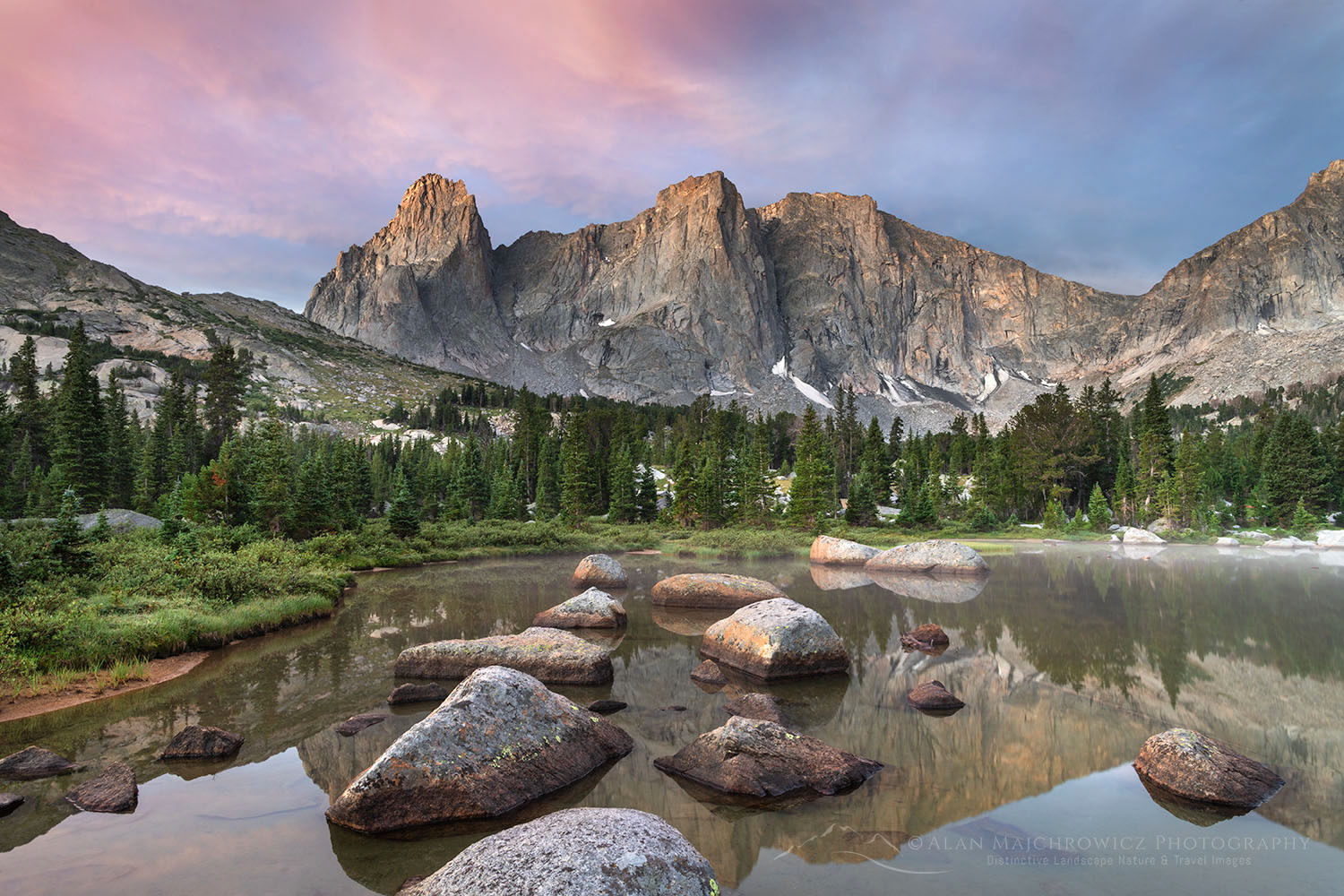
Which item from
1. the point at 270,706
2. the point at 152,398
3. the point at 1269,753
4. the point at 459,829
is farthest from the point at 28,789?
the point at 152,398

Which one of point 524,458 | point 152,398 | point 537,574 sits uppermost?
point 152,398

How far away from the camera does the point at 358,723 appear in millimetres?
11305

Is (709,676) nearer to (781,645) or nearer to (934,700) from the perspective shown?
(781,645)

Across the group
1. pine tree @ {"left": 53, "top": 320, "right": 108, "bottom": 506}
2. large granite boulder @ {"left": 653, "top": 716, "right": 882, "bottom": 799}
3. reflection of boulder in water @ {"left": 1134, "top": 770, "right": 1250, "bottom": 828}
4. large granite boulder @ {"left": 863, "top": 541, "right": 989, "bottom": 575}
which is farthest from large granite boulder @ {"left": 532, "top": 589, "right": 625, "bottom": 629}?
pine tree @ {"left": 53, "top": 320, "right": 108, "bottom": 506}

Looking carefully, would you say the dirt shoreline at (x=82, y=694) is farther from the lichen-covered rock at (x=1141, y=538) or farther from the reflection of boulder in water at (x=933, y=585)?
the lichen-covered rock at (x=1141, y=538)

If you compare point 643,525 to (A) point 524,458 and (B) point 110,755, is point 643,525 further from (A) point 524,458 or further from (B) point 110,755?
(B) point 110,755

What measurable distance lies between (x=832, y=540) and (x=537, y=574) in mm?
17221

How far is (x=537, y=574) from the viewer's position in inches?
1286

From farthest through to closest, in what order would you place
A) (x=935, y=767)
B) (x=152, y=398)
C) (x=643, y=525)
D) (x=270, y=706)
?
1. (x=152, y=398)
2. (x=643, y=525)
3. (x=270, y=706)
4. (x=935, y=767)

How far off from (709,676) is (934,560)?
2339 cm

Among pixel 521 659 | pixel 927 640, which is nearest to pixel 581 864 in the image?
pixel 521 659

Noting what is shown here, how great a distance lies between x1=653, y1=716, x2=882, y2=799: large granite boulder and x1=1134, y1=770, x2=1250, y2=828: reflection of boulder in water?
3474mm

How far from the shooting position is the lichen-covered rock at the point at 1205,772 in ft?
27.8

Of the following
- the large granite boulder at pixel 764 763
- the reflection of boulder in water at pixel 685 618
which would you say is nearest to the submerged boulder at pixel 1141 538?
the reflection of boulder in water at pixel 685 618
